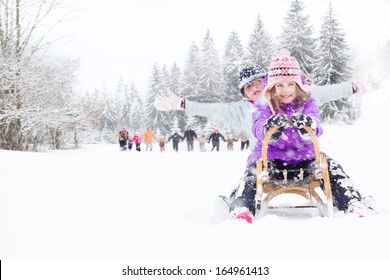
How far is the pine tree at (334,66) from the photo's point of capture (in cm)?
3234

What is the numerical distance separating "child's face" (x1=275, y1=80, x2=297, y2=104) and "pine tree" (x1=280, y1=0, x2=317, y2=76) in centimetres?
3217

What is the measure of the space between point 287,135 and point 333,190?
0.61m

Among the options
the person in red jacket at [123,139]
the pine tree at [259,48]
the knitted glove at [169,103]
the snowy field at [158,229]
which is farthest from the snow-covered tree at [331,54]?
the knitted glove at [169,103]

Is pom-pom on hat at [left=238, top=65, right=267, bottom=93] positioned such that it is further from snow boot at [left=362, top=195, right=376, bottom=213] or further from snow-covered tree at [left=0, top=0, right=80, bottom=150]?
snow-covered tree at [left=0, top=0, right=80, bottom=150]

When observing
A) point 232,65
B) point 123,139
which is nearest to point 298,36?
point 232,65

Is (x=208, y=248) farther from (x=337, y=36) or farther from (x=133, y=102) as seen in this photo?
(x=133, y=102)

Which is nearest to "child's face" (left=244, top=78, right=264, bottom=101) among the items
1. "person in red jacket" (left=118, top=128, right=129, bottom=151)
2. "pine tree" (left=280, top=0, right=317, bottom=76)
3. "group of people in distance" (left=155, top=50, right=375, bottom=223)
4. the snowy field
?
"group of people in distance" (left=155, top=50, right=375, bottom=223)

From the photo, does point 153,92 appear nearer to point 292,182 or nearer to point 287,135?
point 287,135

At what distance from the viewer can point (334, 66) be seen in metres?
33.0

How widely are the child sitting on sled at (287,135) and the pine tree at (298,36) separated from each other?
32.2 meters

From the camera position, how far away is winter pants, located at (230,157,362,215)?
3521 mm

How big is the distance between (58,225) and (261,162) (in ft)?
5.72

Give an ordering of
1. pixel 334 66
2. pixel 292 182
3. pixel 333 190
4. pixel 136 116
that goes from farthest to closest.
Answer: pixel 136 116 < pixel 334 66 < pixel 333 190 < pixel 292 182

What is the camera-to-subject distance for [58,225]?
3.57m
